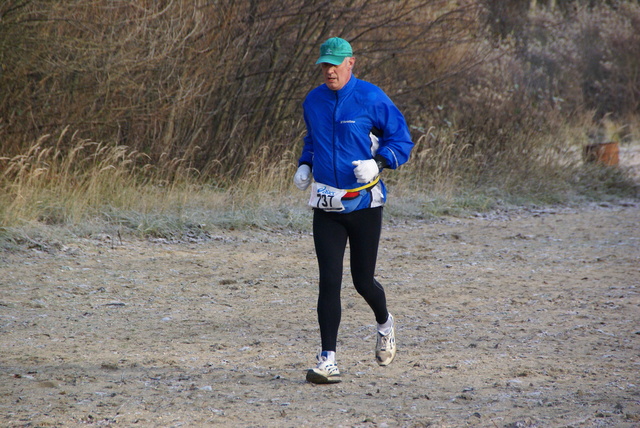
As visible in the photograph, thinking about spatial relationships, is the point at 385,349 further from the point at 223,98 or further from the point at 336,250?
the point at 223,98

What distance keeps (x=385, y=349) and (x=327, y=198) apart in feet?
3.48

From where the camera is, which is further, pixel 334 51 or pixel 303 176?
pixel 303 176

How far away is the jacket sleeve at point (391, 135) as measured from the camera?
4520 mm

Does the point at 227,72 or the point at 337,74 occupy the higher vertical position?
the point at 337,74

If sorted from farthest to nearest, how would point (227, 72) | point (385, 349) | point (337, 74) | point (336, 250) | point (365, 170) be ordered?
point (227, 72), point (385, 349), point (336, 250), point (337, 74), point (365, 170)

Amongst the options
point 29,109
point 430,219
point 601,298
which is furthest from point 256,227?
point 601,298

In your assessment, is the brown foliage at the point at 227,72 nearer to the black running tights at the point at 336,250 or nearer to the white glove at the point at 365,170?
the black running tights at the point at 336,250

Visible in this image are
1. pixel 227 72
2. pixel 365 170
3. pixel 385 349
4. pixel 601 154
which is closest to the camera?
pixel 365 170

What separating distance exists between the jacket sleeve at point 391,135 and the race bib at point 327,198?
1.06ft

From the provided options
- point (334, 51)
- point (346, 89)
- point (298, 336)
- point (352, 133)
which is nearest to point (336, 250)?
point (352, 133)

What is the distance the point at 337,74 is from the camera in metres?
4.52

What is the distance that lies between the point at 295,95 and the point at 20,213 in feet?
17.7

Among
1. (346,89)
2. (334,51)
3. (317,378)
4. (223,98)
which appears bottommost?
(317,378)

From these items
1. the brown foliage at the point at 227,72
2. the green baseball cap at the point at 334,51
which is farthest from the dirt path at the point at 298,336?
the brown foliage at the point at 227,72
